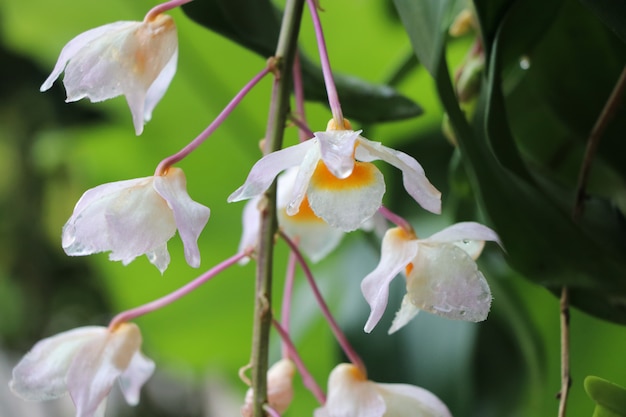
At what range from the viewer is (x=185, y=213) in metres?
0.29

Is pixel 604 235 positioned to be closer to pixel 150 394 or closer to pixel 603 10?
pixel 603 10

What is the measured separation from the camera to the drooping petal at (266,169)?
0.27 metres

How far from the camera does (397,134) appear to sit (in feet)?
2.80

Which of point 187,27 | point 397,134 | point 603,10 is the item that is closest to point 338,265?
point 397,134

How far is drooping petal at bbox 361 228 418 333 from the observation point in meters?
0.28

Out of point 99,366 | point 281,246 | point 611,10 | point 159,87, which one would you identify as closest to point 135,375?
point 99,366

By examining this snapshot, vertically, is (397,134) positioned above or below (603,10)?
below

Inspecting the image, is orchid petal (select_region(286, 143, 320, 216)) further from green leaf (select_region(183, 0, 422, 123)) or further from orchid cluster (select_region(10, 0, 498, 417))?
green leaf (select_region(183, 0, 422, 123))

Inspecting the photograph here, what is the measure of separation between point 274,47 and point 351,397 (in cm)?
19

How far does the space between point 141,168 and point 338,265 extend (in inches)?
12.6

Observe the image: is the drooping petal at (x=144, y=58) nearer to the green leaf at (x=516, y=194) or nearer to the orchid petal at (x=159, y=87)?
the orchid petal at (x=159, y=87)

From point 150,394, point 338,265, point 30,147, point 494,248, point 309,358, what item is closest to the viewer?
point 494,248

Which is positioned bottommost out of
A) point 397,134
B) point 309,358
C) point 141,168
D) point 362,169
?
point 309,358

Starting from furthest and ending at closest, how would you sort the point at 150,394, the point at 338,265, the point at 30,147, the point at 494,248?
the point at 150,394, the point at 30,147, the point at 338,265, the point at 494,248
